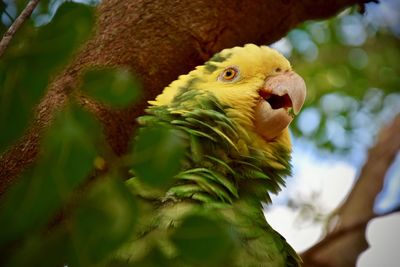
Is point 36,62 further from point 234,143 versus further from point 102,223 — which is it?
point 234,143

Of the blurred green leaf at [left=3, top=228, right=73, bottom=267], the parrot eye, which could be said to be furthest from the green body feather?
the blurred green leaf at [left=3, top=228, right=73, bottom=267]

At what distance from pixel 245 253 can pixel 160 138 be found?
2.18 ft

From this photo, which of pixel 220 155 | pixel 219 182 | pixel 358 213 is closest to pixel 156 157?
pixel 219 182

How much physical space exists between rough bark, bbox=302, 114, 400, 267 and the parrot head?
0.75 m

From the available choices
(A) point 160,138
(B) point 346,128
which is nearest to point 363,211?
(B) point 346,128

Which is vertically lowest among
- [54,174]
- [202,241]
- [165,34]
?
[165,34]

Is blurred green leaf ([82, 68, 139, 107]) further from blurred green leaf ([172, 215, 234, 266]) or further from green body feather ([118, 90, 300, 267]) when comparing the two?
green body feather ([118, 90, 300, 267])

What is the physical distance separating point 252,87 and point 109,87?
1.08 m

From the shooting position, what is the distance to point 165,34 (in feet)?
6.28

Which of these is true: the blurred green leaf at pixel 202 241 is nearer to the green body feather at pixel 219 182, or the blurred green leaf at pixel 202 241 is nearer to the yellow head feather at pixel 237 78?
the green body feather at pixel 219 182

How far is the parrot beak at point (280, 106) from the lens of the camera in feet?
5.74

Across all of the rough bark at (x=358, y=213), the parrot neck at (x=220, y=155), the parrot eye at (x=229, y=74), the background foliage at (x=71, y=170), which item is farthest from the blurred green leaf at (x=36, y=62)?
the rough bark at (x=358, y=213)

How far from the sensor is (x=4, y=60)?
782 millimetres

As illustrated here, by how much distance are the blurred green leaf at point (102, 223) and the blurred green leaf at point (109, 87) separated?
0.36ft
